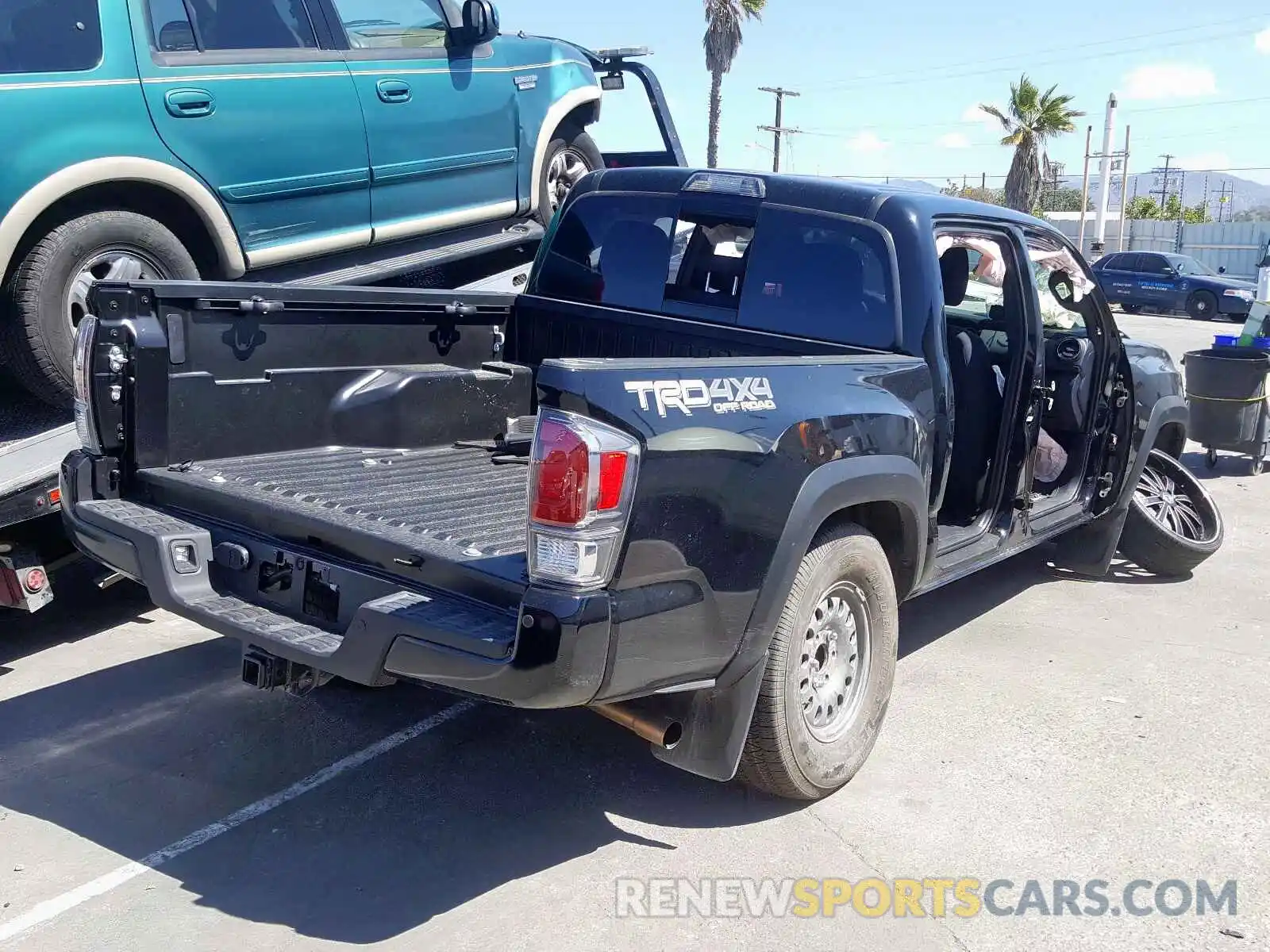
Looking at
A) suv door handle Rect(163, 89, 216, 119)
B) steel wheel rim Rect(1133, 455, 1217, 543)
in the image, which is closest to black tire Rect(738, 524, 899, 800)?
steel wheel rim Rect(1133, 455, 1217, 543)

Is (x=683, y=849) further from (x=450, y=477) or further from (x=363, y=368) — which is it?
(x=363, y=368)

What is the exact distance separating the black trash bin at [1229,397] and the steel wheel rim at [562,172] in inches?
188

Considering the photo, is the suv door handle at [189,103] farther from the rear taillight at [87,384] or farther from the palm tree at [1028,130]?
the palm tree at [1028,130]

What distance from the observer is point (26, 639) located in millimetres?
5344

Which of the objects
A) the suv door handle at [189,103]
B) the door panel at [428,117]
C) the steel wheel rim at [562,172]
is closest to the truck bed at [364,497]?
the suv door handle at [189,103]

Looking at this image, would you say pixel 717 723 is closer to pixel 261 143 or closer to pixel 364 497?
pixel 364 497

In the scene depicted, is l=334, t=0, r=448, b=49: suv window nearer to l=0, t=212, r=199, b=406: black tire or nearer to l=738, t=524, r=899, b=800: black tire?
l=0, t=212, r=199, b=406: black tire

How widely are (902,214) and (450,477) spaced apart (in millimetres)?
1865

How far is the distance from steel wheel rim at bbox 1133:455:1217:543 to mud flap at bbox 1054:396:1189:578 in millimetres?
261

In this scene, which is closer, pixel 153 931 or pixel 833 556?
→ pixel 153 931

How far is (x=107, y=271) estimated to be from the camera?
4996mm

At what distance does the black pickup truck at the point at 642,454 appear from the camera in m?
2.97

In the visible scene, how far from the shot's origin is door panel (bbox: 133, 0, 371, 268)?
5180mm

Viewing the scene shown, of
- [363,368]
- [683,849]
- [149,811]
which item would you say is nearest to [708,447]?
[683,849]
